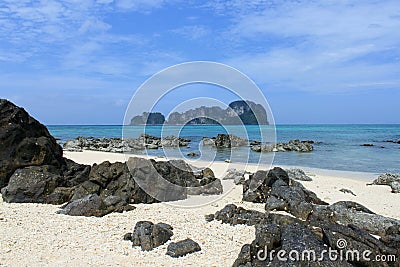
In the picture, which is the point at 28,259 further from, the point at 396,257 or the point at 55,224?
the point at 396,257

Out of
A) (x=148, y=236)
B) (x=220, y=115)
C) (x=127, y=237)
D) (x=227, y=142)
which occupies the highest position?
(x=220, y=115)

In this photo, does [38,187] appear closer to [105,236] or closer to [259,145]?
[105,236]

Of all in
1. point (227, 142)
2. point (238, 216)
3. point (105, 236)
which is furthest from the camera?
point (227, 142)

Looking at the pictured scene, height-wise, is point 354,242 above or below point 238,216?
above

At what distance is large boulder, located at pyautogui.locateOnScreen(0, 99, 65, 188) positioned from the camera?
9930 millimetres

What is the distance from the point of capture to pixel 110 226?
7027 mm

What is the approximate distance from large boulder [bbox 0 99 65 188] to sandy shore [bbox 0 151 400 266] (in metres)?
1.37

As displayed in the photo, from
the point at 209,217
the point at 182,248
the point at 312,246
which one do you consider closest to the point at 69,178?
the point at 209,217

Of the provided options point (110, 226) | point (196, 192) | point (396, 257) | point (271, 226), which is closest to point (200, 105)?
point (196, 192)

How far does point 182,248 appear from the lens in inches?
226

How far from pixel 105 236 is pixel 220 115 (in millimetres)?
5303

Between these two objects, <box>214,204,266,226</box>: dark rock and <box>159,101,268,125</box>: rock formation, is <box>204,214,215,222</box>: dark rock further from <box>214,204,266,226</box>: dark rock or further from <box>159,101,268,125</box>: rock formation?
<box>159,101,268,125</box>: rock formation

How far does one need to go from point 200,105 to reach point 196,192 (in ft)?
9.24

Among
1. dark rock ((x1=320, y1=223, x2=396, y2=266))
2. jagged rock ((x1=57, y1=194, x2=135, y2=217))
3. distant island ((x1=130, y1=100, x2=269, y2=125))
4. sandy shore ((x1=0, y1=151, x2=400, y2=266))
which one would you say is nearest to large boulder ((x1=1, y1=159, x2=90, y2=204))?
sandy shore ((x1=0, y1=151, x2=400, y2=266))
